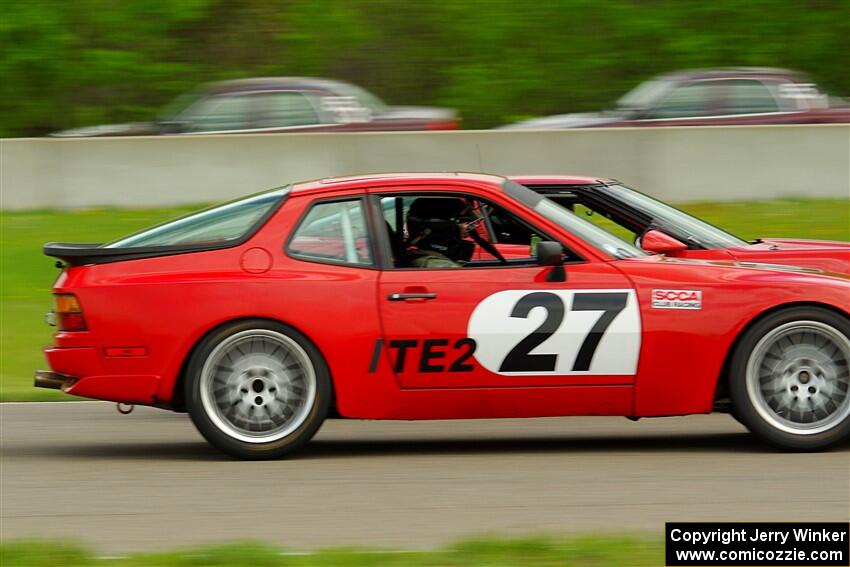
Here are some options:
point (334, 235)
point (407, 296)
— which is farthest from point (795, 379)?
point (334, 235)

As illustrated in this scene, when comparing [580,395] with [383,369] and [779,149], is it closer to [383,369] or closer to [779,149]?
[383,369]

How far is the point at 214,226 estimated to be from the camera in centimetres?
708

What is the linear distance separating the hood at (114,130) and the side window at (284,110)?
1958 mm

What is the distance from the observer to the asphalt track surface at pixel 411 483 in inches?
214

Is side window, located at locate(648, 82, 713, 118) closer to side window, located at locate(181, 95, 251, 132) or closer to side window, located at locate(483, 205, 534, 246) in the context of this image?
side window, located at locate(181, 95, 251, 132)

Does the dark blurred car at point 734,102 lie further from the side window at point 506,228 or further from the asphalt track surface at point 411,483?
the side window at point 506,228

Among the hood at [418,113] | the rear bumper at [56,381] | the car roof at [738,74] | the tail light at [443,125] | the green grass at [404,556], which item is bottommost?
the green grass at [404,556]

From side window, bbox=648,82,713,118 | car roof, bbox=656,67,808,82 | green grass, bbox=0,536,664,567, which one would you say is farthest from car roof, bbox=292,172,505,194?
car roof, bbox=656,67,808,82

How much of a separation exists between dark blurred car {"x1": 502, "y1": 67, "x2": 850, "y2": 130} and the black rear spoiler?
35.6ft

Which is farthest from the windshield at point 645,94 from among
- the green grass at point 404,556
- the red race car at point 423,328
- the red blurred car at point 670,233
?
the green grass at point 404,556

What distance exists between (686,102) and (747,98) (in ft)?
2.51

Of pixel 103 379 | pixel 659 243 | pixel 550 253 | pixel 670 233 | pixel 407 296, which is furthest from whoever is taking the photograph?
pixel 670 233

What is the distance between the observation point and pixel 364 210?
703 cm

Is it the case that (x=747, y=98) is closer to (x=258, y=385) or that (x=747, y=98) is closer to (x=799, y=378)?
(x=799, y=378)
